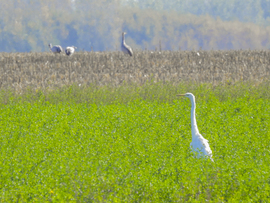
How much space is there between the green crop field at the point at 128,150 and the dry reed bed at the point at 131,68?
326cm

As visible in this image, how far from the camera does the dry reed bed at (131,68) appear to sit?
63.4ft

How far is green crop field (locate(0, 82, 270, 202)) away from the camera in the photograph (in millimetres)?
5730

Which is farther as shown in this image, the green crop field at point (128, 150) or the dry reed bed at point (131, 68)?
the dry reed bed at point (131, 68)

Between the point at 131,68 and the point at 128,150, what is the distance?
14.4 metres

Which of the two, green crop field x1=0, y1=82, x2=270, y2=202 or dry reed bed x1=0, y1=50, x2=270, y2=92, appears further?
dry reed bed x1=0, y1=50, x2=270, y2=92

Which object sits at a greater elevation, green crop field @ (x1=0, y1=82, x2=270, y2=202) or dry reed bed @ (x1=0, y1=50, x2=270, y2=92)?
green crop field @ (x1=0, y1=82, x2=270, y2=202)

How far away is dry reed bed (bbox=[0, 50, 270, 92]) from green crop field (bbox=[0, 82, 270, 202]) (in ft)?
10.7

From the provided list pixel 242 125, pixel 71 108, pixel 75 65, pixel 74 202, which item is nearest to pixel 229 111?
pixel 242 125

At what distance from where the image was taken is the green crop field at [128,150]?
226 inches

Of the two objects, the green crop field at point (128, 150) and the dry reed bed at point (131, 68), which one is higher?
the green crop field at point (128, 150)

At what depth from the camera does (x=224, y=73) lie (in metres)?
21.1

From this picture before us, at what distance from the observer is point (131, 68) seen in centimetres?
2228

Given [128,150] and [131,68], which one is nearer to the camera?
[128,150]

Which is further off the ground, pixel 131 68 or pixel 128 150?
pixel 128 150
